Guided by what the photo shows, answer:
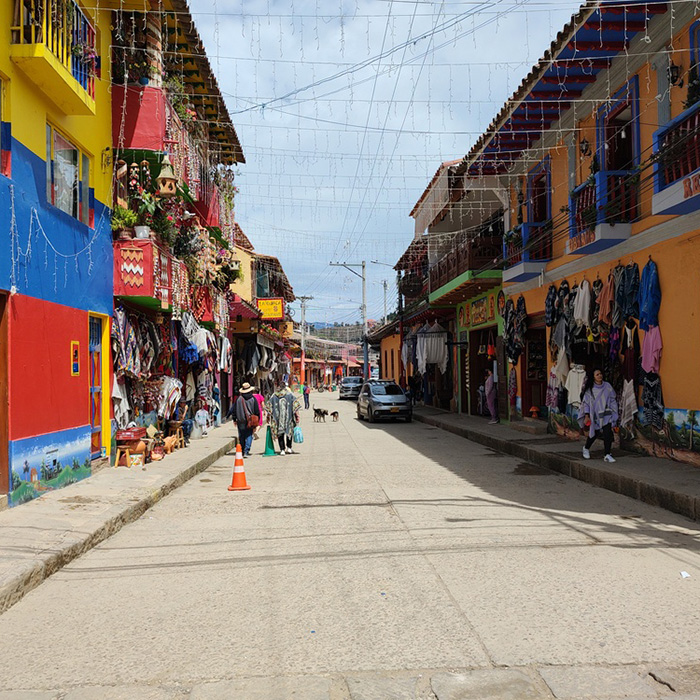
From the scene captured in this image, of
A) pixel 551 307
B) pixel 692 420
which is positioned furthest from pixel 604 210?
pixel 692 420

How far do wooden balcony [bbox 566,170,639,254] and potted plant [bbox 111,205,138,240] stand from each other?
8.87 m

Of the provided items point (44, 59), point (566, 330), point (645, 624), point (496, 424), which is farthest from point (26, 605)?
point (496, 424)

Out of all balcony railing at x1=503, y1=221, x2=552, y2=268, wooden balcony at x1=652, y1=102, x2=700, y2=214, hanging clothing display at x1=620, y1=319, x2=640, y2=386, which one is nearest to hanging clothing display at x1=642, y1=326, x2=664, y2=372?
hanging clothing display at x1=620, y1=319, x2=640, y2=386

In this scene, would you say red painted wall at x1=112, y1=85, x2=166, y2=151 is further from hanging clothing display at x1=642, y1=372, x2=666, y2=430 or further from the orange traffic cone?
hanging clothing display at x1=642, y1=372, x2=666, y2=430

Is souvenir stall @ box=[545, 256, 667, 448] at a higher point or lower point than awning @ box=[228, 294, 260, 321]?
lower

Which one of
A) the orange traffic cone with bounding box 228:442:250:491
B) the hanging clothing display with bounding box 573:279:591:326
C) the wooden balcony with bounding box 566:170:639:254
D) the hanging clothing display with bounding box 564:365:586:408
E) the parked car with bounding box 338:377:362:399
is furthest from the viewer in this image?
the parked car with bounding box 338:377:362:399

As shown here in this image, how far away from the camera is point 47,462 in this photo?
31.5ft

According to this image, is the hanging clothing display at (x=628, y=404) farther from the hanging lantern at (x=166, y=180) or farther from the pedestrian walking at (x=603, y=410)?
the hanging lantern at (x=166, y=180)

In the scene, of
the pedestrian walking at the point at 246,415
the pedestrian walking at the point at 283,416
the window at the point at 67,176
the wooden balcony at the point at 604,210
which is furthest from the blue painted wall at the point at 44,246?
the wooden balcony at the point at 604,210

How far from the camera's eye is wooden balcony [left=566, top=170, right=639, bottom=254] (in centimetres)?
1305

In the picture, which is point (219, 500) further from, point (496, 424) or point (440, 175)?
point (440, 175)

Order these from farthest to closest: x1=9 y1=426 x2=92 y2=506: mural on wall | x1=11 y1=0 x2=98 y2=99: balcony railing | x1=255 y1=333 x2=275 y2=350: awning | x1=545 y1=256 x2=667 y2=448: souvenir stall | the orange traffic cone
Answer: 1. x1=255 y1=333 x2=275 y2=350: awning
2. x1=545 y1=256 x2=667 y2=448: souvenir stall
3. the orange traffic cone
4. x1=11 y1=0 x2=98 y2=99: balcony railing
5. x1=9 y1=426 x2=92 y2=506: mural on wall

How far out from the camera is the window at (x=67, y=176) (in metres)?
10.1

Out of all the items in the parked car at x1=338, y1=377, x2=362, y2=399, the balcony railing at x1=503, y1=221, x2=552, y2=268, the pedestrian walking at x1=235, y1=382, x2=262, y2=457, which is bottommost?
the parked car at x1=338, y1=377, x2=362, y2=399
